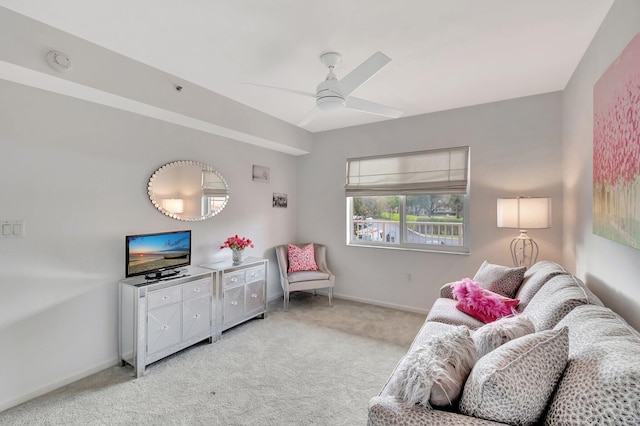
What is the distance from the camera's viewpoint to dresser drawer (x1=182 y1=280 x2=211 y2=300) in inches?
109

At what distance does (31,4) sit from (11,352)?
2.31 metres

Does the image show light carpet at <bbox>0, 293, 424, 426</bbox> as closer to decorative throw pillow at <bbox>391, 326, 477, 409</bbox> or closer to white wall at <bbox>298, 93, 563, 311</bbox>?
white wall at <bbox>298, 93, 563, 311</bbox>

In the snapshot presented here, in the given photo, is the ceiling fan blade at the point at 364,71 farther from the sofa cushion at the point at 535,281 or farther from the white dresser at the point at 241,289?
the white dresser at the point at 241,289

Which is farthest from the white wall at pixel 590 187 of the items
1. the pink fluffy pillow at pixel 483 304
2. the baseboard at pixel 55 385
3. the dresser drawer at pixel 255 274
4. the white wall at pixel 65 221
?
the baseboard at pixel 55 385

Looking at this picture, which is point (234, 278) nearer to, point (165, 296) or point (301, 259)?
point (165, 296)

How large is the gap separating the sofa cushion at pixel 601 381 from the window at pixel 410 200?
2.67 metres

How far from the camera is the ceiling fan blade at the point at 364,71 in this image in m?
1.94

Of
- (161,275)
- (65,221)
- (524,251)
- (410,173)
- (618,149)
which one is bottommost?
(161,275)

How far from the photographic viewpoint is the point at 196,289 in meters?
2.87

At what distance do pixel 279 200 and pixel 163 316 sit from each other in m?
2.36

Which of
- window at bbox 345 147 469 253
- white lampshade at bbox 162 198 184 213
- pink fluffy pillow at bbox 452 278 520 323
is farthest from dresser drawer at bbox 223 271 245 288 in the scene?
pink fluffy pillow at bbox 452 278 520 323

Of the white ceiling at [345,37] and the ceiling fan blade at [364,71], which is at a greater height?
the white ceiling at [345,37]

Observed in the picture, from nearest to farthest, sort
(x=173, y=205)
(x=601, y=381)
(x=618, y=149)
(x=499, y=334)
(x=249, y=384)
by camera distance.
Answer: (x=601, y=381) < (x=499, y=334) < (x=618, y=149) < (x=249, y=384) < (x=173, y=205)

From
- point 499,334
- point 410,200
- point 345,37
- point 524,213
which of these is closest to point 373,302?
point 410,200
